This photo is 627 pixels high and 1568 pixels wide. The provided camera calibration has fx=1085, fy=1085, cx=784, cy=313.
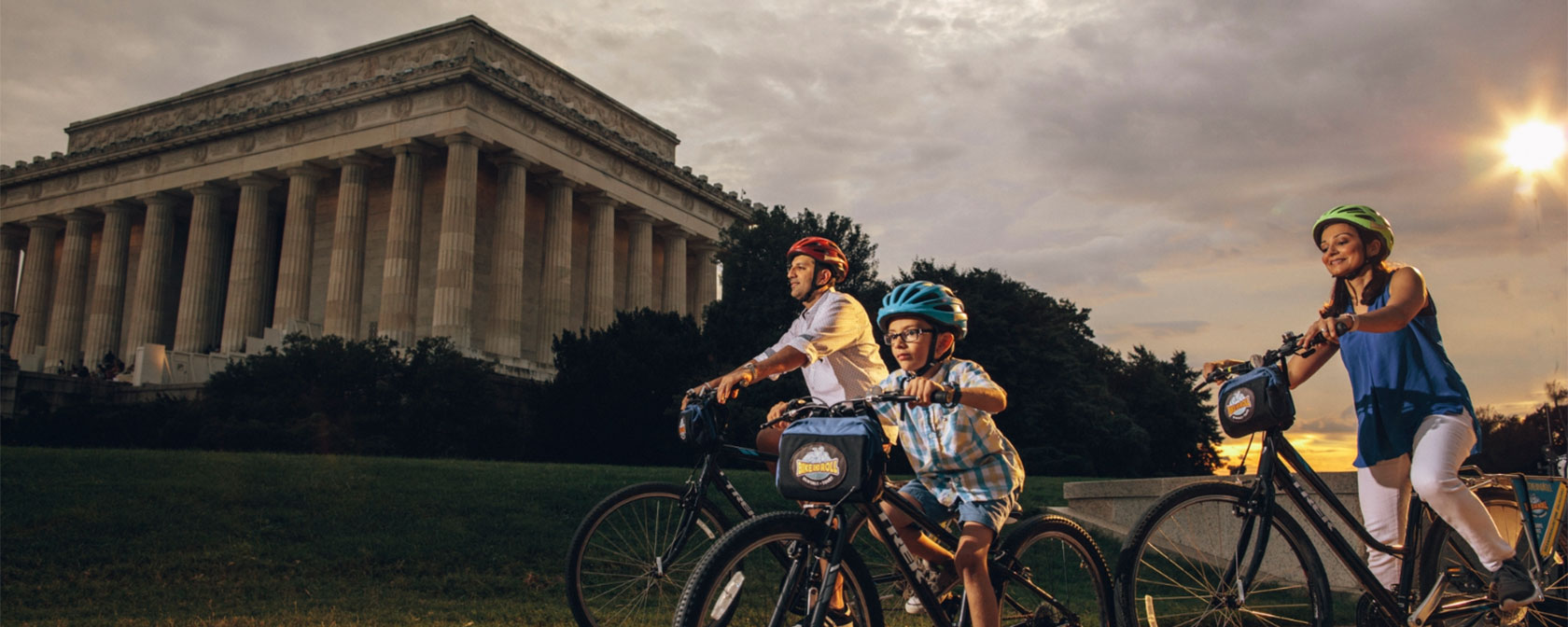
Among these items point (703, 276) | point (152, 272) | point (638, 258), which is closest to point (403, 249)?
point (638, 258)

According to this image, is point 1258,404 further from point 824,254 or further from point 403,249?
point 403,249

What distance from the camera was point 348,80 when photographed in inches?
2140

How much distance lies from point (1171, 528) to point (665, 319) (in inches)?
1461

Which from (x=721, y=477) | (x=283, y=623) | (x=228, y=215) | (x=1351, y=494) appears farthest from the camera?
(x=228, y=215)

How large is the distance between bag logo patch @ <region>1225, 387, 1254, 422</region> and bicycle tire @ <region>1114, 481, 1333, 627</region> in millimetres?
382

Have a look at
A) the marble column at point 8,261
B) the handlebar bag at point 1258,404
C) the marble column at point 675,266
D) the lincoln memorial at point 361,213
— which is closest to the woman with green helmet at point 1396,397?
the handlebar bag at point 1258,404

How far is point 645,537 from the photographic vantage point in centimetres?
593

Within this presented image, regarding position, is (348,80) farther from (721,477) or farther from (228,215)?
(721,477)

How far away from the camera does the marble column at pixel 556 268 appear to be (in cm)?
5447

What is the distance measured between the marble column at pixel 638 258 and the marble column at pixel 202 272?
21.6 m

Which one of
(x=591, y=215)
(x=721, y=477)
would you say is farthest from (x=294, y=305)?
(x=721, y=477)

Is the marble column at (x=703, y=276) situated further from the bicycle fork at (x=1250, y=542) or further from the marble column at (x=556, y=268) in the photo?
the bicycle fork at (x=1250, y=542)

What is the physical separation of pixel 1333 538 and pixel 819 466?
290 centimetres

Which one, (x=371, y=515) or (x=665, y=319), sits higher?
(x=665, y=319)
